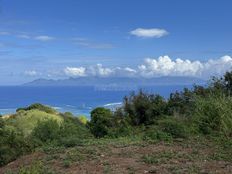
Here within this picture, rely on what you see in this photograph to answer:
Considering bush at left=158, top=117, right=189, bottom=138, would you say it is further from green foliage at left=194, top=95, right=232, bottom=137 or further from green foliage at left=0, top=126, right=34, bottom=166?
green foliage at left=0, top=126, right=34, bottom=166

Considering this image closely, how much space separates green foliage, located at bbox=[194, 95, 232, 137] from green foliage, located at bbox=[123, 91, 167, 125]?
2924 mm

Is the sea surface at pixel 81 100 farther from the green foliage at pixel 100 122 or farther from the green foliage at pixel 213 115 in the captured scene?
the green foliage at pixel 213 115

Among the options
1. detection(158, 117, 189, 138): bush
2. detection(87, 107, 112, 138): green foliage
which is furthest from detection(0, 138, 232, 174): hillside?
detection(87, 107, 112, 138): green foliage

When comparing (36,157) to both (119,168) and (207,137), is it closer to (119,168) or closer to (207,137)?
(119,168)

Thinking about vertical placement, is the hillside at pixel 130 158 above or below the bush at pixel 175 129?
below

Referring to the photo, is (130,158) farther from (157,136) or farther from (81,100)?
(81,100)

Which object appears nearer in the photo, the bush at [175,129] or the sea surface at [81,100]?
the bush at [175,129]

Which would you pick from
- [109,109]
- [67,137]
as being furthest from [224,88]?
[67,137]

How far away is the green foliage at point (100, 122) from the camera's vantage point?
569 inches

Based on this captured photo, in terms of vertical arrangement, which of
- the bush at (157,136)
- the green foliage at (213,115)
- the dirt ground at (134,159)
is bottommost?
the dirt ground at (134,159)

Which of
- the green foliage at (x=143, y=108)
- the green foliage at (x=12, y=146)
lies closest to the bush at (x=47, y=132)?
the green foliage at (x=12, y=146)

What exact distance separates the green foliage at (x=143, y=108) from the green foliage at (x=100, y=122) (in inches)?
30.2

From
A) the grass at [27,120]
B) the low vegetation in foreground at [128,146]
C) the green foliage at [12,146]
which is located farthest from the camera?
the grass at [27,120]

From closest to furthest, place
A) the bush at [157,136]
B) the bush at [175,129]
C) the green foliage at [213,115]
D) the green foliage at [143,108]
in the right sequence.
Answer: the bush at [157,136], the bush at [175,129], the green foliage at [213,115], the green foliage at [143,108]
